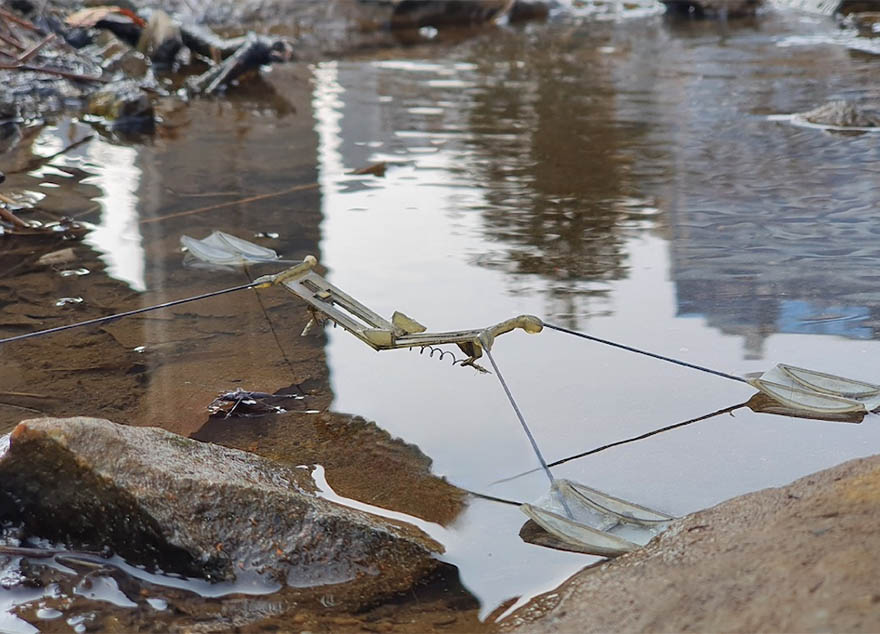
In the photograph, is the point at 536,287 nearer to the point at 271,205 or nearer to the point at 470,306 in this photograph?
the point at 470,306

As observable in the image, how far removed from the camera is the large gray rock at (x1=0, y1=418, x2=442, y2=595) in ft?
6.15

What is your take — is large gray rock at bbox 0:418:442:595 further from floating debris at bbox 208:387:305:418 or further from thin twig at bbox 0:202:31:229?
thin twig at bbox 0:202:31:229

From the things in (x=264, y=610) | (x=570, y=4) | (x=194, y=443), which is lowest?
(x=264, y=610)

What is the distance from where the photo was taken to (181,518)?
6.15ft

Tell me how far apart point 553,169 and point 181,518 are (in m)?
3.26

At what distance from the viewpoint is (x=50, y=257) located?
3691mm

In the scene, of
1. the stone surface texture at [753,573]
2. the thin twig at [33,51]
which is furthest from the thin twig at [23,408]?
the thin twig at [33,51]

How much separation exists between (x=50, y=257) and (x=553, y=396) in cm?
211

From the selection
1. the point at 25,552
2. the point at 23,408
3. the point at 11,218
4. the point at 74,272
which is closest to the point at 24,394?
the point at 23,408

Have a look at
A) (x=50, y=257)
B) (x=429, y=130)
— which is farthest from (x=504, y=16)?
(x=50, y=257)

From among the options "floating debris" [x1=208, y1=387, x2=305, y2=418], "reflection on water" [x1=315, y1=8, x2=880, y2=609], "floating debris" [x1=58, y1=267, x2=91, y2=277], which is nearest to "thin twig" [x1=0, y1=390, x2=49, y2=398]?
"floating debris" [x1=208, y1=387, x2=305, y2=418]

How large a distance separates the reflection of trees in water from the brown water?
0.02 m

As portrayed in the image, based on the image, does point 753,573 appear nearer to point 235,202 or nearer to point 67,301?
point 67,301

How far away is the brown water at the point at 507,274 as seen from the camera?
93.0 inches
